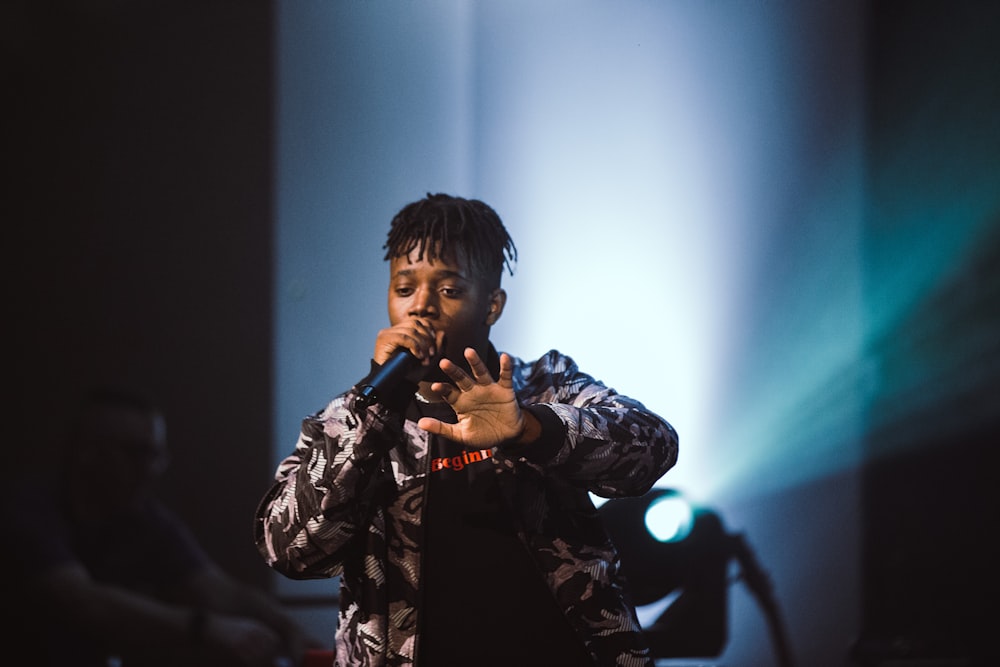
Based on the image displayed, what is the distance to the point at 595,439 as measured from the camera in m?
1.06

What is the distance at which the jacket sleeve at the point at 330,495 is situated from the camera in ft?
3.30

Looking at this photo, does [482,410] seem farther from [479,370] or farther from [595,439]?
[595,439]

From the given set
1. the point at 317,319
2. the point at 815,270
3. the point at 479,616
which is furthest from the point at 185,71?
the point at 479,616

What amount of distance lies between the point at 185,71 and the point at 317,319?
0.88 m

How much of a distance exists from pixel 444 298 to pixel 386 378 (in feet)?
0.73

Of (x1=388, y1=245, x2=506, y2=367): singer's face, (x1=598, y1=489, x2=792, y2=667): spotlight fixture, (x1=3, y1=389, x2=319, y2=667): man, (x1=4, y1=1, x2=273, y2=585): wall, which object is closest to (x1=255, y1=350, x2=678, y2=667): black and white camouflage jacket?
(x1=388, y1=245, x2=506, y2=367): singer's face

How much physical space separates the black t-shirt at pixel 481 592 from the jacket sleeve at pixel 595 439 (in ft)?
0.32

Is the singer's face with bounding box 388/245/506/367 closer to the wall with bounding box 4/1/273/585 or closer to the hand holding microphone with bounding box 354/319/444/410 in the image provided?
the hand holding microphone with bounding box 354/319/444/410

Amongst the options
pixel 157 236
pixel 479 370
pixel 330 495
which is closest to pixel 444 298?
pixel 479 370

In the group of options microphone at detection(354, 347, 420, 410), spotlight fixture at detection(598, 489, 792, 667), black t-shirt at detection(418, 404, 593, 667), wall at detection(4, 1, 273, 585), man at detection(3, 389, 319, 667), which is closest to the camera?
microphone at detection(354, 347, 420, 410)

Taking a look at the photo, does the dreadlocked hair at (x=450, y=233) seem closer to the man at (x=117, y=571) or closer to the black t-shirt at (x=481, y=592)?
the black t-shirt at (x=481, y=592)

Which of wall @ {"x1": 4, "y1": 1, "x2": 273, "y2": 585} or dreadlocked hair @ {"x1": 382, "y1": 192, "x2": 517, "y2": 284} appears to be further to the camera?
wall @ {"x1": 4, "y1": 1, "x2": 273, "y2": 585}

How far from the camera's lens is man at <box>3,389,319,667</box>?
223 cm

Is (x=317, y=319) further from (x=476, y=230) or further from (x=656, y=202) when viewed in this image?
(x=476, y=230)
